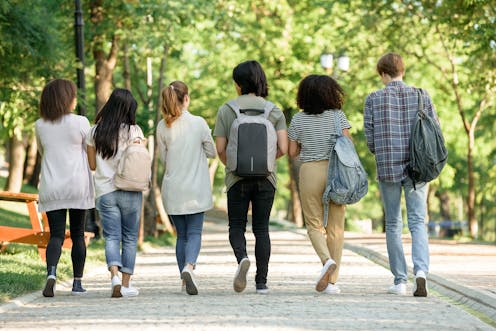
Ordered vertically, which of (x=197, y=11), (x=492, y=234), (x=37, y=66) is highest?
(x=197, y=11)

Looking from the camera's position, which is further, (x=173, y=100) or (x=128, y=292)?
(x=173, y=100)

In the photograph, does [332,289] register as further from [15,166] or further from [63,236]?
[15,166]

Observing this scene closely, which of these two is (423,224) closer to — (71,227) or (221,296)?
(221,296)

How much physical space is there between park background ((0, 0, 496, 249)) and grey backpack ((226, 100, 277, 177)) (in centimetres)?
801

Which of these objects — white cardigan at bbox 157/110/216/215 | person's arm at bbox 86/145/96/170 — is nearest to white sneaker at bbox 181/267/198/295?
white cardigan at bbox 157/110/216/215

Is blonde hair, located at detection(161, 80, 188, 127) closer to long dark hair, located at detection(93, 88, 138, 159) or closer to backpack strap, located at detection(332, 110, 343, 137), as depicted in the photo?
long dark hair, located at detection(93, 88, 138, 159)

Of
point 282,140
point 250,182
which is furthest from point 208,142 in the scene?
point 282,140

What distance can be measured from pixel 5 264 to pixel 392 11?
17937mm

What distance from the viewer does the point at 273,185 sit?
10125 mm

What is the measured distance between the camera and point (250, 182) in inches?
396

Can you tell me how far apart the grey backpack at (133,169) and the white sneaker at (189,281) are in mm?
810

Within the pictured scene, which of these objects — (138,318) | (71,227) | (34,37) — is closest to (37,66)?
(34,37)

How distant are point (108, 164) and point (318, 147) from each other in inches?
73.2

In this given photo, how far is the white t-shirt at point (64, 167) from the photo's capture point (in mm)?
10125
